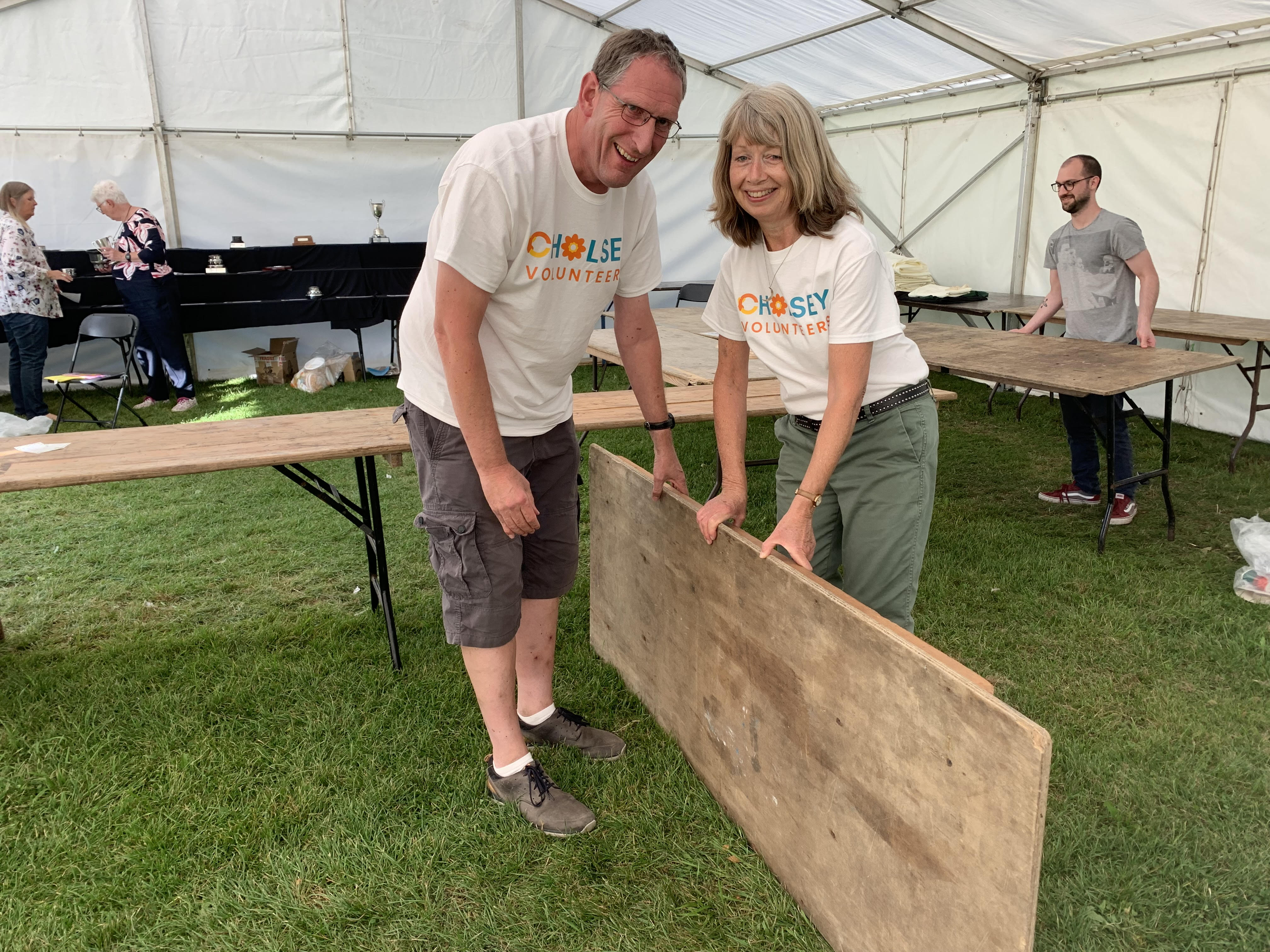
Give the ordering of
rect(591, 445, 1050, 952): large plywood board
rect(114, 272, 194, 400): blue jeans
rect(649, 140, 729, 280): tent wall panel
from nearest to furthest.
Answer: rect(591, 445, 1050, 952): large plywood board < rect(114, 272, 194, 400): blue jeans < rect(649, 140, 729, 280): tent wall panel

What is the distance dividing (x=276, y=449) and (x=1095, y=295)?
4147 millimetres

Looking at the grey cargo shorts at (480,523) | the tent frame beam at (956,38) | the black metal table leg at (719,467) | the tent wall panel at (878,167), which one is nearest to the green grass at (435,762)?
the black metal table leg at (719,467)

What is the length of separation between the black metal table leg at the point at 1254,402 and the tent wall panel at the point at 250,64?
7939 millimetres

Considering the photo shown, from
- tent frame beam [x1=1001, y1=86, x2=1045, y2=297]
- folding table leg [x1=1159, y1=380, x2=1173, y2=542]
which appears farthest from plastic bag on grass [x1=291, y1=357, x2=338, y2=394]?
folding table leg [x1=1159, y1=380, x2=1173, y2=542]

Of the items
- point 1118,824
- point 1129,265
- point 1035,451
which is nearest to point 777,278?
point 1118,824

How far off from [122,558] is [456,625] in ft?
9.01

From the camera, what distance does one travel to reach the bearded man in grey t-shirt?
14.4ft

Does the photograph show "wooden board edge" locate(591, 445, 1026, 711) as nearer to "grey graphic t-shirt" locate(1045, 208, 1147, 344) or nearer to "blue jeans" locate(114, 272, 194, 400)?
"grey graphic t-shirt" locate(1045, 208, 1147, 344)

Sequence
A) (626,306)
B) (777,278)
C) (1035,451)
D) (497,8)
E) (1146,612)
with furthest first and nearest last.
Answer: (497,8) → (1035,451) → (1146,612) → (626,306) → (777,278)

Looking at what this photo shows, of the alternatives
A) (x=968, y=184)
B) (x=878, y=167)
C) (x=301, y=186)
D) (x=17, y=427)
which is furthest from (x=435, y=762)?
(x=878, y=167)

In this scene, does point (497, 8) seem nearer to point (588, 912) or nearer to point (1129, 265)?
point (1129, 265)

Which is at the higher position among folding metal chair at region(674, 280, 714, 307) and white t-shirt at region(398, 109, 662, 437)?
white t-shirt at region(398, 109, 662, 437)

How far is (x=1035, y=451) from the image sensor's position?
18.7 feet

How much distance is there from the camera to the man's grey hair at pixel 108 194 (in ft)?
22.0
